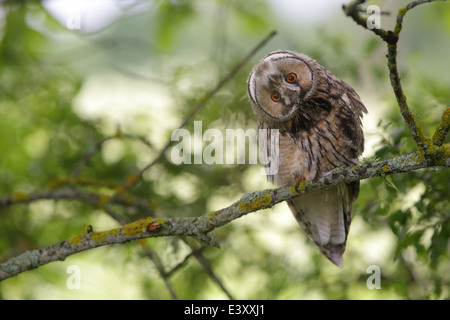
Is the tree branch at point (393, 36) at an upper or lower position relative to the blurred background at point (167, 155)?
lower

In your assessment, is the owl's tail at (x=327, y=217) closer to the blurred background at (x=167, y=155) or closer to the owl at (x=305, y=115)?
the owl at (x=305, y=115)

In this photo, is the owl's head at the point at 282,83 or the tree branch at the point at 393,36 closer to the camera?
the tree branch at the point at 393,36

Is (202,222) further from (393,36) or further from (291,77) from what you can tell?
(393,36)

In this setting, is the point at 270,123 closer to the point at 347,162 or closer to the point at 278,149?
the point at 278,149

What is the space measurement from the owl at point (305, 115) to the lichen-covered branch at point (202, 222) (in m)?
0.24

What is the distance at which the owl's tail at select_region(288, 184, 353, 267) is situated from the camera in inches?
113

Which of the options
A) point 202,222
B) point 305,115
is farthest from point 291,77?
point 202,222

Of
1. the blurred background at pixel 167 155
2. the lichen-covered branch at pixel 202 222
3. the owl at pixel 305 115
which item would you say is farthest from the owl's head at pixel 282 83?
the blurred background at pixel 167 155

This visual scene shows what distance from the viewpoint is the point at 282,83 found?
233 centimetres

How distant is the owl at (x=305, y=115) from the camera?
235 cm

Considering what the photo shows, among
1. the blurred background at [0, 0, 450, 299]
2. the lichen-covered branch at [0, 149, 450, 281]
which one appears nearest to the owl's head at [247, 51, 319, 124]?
the lichen-covered branch at [0, 149, 450, 281]

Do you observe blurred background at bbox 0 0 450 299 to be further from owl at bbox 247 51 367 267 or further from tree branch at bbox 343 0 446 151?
tree branch at bbox 343 0 446 151

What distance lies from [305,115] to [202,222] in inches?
30.3
